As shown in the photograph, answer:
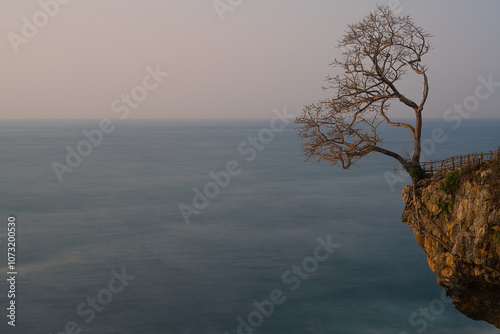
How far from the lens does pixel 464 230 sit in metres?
24.2

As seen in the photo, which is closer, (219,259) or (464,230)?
(464,230)

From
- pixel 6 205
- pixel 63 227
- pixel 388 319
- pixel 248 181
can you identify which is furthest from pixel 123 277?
pixel 248 181

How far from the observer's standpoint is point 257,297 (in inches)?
2057

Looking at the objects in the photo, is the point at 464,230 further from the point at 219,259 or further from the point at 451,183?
the point at 219,259

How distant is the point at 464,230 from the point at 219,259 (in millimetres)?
40794

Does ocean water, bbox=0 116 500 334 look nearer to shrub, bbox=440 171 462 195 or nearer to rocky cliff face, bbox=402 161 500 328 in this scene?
rocky cliff face, bbox=402 161 500 328

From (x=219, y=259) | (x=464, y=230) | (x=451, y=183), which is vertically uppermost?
(x=451, y=183)

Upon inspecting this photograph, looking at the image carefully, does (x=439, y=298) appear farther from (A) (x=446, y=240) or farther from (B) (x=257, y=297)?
(A) (x=446, y=240)

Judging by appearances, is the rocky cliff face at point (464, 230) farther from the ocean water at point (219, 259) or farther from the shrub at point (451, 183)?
the ocean water at point (219, 259)

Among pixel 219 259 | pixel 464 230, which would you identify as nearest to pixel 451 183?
pixel 464 230

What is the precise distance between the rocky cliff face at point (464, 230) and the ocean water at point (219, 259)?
20.4 metres

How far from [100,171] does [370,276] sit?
78.4m

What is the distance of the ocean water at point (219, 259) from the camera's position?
156 feet

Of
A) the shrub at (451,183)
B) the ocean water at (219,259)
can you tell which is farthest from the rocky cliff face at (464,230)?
the ocean water at (219,259)
